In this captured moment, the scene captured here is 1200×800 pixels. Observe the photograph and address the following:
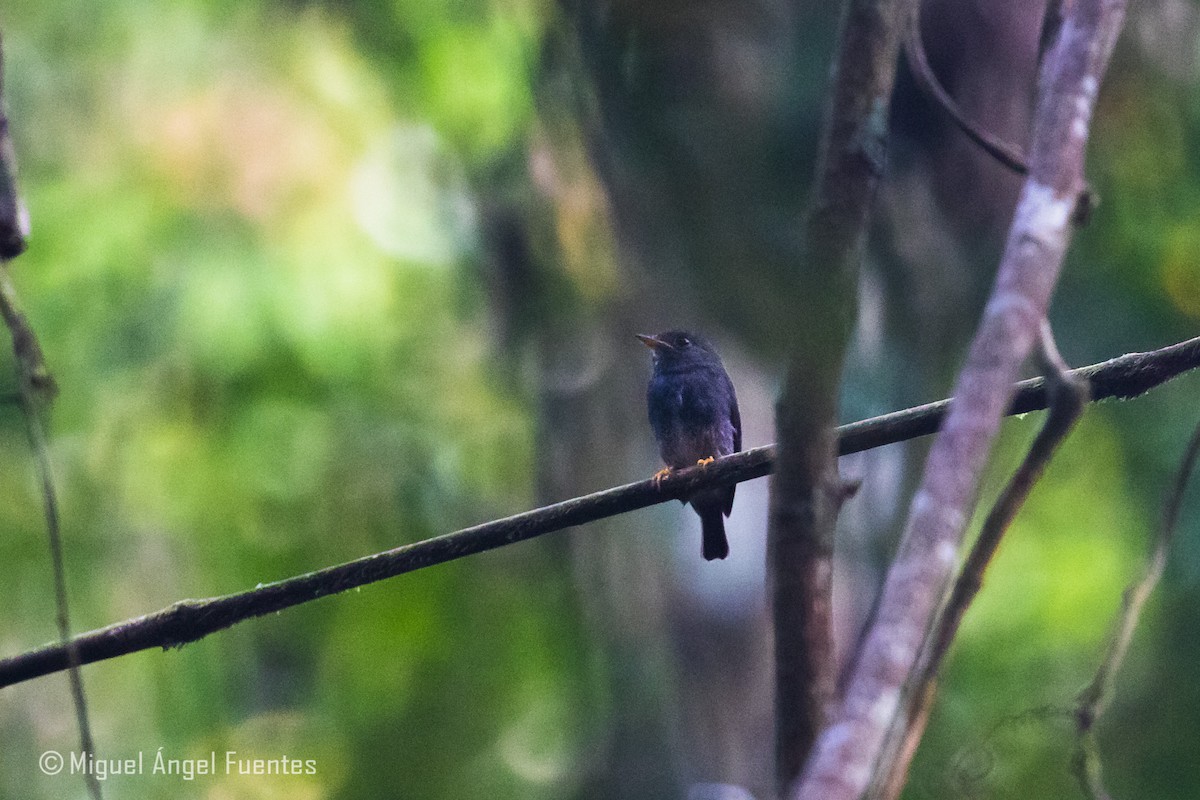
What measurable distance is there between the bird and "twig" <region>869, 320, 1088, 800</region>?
4188 millimetres

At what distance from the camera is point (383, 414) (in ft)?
23.9

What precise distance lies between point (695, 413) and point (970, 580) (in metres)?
4.33

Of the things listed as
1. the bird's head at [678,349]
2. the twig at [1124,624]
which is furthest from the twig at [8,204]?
the bird's head at [678,349]

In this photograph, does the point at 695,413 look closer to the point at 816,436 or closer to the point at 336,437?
the point at 336,437

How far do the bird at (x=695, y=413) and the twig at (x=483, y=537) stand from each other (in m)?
3.08

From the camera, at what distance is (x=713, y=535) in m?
5.93

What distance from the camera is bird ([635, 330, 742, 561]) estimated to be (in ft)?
19.3

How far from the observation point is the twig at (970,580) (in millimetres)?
1475

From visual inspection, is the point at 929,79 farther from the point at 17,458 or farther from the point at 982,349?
the point at 17,458

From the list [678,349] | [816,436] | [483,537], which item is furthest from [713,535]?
[816,436]

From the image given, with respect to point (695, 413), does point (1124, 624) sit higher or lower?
lower

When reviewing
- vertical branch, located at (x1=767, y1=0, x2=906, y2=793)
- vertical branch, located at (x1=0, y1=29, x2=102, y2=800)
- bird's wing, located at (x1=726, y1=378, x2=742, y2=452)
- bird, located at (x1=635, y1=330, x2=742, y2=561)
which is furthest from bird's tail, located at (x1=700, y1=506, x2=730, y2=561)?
vertical branch, located at (x1=767, y1=0, x2=906, y2=793)

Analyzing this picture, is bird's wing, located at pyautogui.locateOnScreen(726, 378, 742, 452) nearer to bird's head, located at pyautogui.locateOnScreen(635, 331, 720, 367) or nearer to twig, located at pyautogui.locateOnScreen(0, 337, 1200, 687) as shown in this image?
bird's head, located at pyautogui.locateOnScreen(635, 331, 720, 367)

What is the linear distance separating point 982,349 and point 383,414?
6.00 meters
